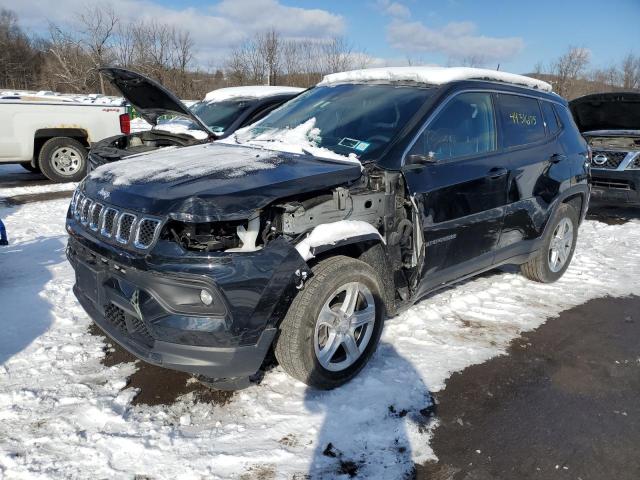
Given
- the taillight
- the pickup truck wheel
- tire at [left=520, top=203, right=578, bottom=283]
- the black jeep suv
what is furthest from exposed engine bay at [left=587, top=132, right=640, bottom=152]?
the pickup truck wheel

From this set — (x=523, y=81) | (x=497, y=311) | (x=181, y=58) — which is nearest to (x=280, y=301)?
(x=497, y=311)

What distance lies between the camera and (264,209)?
2668 mm

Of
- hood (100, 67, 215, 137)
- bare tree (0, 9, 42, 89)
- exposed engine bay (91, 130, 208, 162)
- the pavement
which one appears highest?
bare tree (0, 9, 42, 89)

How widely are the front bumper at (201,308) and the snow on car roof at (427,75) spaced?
1981 millimetres

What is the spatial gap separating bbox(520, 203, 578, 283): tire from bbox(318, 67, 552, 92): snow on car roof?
1337 mm

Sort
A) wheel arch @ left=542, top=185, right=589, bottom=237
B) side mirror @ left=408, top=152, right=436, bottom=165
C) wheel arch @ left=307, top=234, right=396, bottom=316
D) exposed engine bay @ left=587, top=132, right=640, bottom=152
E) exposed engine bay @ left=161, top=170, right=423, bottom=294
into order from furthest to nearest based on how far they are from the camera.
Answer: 1. exposed engine bay @ left=587, top=132, right=640, bottom=152
2. wheel arch @ left=542, top=185, right=589, bottom=237
3. side mirror @ left=408, top=152, right=436, bottom=165
4. wheel arch @ left=307, top=234, right=396, bottom=316
5. exposed engine bay @ left=161, top=170, right=423, bottom=294

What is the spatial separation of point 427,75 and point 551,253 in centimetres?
241

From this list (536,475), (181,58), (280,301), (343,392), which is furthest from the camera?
(181,58)

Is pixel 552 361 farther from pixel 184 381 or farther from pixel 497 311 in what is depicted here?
pixel 184 381

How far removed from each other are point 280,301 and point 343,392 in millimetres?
808

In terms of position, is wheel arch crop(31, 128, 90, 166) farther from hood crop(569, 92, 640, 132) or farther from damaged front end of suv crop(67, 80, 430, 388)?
hood crop(569, 92, 640, 132)

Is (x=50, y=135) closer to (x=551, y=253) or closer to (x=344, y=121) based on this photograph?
(x=344, y=121)

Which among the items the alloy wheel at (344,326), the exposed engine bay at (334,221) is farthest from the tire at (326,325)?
the exposed engine bay at (334,221)

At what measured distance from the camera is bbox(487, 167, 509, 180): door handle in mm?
3832
